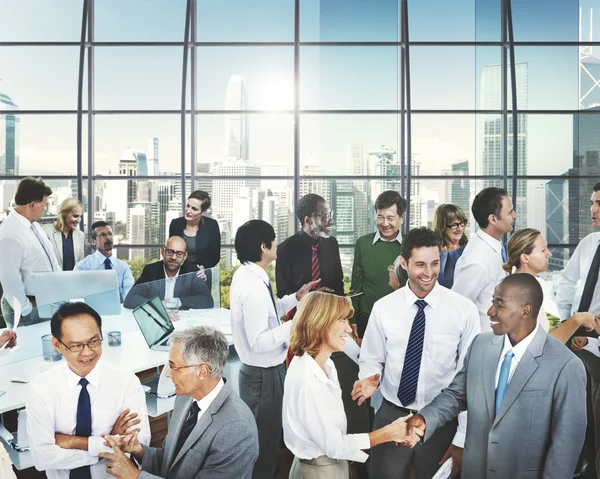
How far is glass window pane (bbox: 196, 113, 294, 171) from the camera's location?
7.21 meters

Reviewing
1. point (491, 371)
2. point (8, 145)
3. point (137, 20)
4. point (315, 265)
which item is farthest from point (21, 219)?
point (137, 20)

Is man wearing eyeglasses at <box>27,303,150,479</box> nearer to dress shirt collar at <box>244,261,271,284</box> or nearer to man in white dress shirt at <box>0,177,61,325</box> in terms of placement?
dress shirt collar at <box>244,261,271,284</box>

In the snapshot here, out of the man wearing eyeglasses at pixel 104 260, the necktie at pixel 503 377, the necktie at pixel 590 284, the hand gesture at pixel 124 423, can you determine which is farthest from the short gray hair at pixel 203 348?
the man wearing eyeglasses at pixel 104 260

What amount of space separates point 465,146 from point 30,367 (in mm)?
5452

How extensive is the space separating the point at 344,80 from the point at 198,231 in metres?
2.99

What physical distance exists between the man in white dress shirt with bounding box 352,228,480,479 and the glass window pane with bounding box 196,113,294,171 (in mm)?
4599

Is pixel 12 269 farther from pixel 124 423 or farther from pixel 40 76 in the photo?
pixel 40 76

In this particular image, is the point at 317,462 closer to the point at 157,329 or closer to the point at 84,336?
the point at 84,336

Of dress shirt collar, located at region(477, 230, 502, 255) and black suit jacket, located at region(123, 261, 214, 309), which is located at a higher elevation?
dress shirt collar, located at region(477, 230, 502, 255)

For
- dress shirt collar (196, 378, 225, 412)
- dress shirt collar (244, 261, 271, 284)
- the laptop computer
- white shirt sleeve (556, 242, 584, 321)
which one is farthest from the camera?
the laptop computer

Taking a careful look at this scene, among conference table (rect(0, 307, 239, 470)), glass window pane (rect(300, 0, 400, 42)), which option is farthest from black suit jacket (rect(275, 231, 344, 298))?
A: glass window pane (rect(300, 0, 400, 42))

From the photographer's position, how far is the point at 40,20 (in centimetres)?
731

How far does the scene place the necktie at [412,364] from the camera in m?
2.70

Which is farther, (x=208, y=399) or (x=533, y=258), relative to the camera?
(x=533, y=258)
